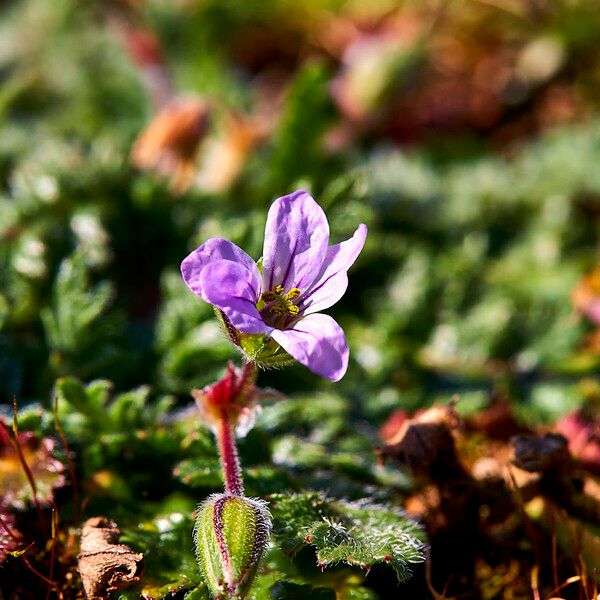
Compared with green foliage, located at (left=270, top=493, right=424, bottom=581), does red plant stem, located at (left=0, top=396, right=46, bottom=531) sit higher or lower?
higher

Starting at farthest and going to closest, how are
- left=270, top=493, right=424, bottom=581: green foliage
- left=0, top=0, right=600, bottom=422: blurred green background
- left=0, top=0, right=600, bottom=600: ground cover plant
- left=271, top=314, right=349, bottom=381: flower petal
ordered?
1. left=0, top=0, right=600, bottom=422: blurred green background
2. left=0, top=0, right=600, bottom=600: ground cover plant
3. left=270, top=493, right=424, bottom=581: green foliage
4. left=271, top=314, right=349, bottom=381: flower petal

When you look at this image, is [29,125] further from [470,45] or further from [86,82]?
[470,45]

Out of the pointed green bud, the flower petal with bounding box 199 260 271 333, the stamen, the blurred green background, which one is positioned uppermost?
the blurred green background

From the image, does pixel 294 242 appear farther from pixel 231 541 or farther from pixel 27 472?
pixel 27 472

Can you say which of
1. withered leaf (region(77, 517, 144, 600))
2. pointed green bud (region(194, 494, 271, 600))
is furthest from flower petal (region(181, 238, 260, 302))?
withered leaf (region(77, 517, 144, 600))

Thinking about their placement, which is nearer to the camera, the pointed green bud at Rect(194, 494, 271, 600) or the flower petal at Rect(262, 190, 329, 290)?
the pointed green bud at Rect(194, 494, 271, 600)

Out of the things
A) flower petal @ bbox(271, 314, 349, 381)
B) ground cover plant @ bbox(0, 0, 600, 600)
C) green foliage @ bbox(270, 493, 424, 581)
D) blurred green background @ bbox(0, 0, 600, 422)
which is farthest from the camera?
blurred green background @ bbox(0, 0, 600, 422)

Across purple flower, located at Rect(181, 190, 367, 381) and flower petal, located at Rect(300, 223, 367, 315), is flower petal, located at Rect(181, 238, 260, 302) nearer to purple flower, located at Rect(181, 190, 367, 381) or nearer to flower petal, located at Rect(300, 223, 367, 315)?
purple flower, located at Rect(181, 190, 367, 381)
